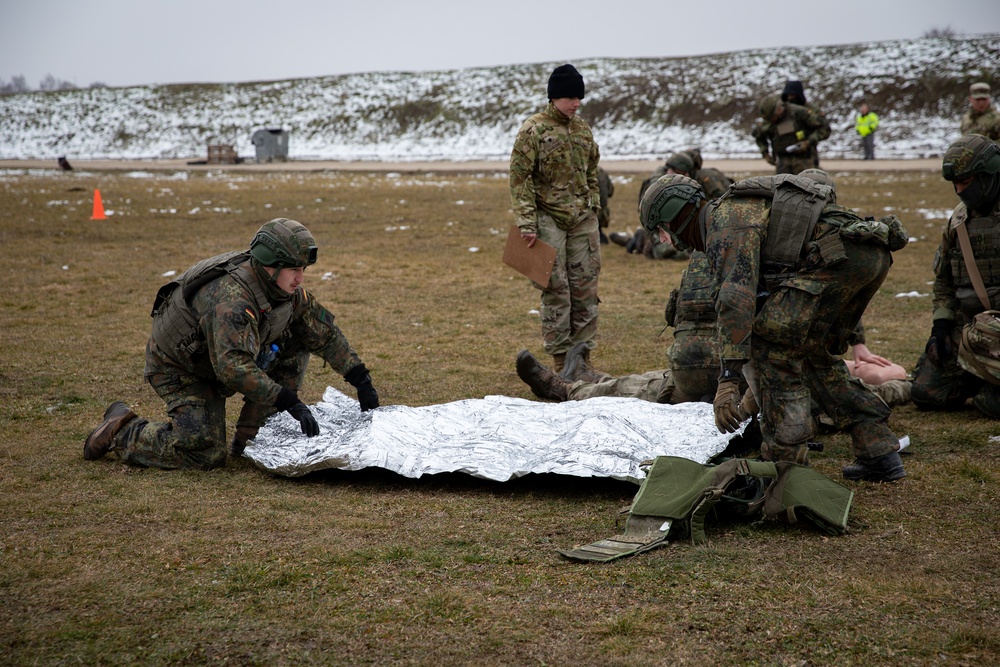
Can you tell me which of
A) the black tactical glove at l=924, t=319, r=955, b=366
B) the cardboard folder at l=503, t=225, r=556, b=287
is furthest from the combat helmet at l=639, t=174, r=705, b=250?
the cardboard folder at l=503, t=225, r=556, b=287

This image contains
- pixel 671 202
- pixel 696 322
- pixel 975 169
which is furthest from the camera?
pixel 696 322

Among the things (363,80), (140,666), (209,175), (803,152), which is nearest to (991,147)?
(140,666)

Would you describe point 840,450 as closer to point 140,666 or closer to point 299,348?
point 299,348

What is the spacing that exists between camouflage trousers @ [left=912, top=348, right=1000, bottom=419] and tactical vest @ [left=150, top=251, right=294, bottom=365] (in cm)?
398

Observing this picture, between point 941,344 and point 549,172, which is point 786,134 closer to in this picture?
point 549,172

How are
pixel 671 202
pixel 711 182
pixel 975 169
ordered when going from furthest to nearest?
pixel 711 182
pixel 975 169
pixel 671 202

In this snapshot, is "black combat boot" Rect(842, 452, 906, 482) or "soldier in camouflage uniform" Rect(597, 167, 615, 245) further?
"soldier in camouflage uniform" Rect(597, 167, 615, 245)

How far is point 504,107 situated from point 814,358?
2039 inches

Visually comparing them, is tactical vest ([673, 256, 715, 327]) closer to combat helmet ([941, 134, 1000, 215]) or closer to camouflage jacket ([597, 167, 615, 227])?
combat helmet ([941, 134, 1000, 215])

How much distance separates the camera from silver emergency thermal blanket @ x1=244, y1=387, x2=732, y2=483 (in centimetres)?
457

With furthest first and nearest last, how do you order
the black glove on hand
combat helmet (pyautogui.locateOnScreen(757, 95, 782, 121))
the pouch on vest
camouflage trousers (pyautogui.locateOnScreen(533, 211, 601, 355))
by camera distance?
combat helmet (pyautogui.locateOnScreen(757, 95, 782, 121)), camouflage trousers (pyautogui.locateOnScreen(533, 211, 601, 355)), the black glove on hand, the pouch on vest

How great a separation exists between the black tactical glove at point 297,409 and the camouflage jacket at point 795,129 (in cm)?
833

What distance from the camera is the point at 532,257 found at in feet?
22.8

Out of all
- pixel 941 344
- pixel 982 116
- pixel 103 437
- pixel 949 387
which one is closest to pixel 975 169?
pixel 941 344
